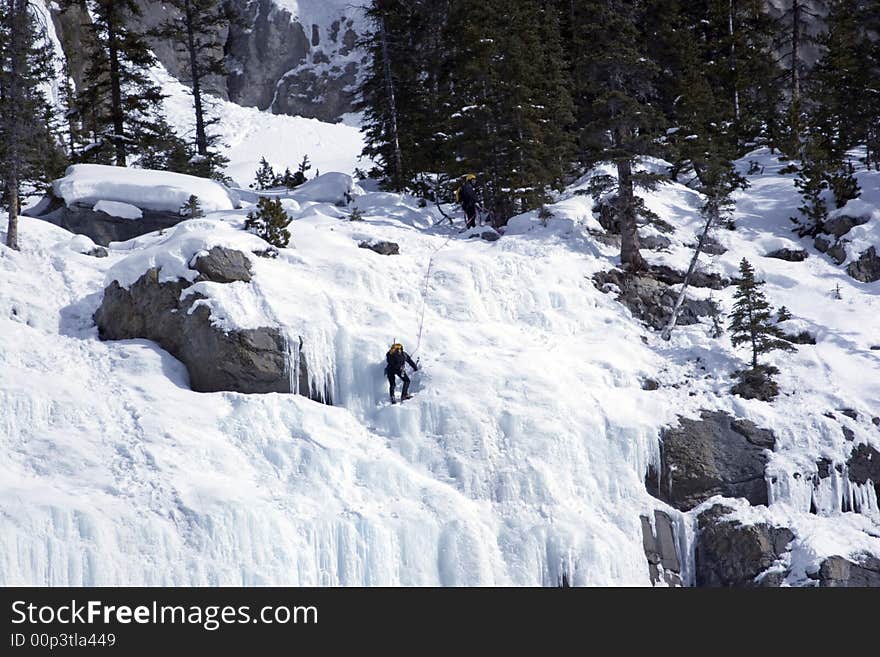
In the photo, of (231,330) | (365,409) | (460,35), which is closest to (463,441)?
(365,409)

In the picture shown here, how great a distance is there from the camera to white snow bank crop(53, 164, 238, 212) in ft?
70.6

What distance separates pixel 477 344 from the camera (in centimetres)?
1811

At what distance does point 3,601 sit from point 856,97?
26.1 meters

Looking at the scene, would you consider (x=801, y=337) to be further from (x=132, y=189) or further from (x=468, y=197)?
(x=132, y=189)


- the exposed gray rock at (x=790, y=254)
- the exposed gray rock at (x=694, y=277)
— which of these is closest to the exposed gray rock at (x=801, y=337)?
the exposed gray rock at (x=694, y=277)

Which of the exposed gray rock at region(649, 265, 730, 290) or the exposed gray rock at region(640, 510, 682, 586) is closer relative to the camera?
the exposed gray rock at region(640, 510, 682, 586)

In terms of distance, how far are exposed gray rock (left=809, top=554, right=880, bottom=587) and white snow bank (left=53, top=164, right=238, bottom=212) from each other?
1613 cm

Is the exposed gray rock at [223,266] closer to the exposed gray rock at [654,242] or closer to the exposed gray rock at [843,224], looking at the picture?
the exposed gray rock at [654,242]

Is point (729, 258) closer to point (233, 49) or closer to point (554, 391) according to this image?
point (554, 391)

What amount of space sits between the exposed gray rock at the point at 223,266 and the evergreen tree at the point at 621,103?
366 inches

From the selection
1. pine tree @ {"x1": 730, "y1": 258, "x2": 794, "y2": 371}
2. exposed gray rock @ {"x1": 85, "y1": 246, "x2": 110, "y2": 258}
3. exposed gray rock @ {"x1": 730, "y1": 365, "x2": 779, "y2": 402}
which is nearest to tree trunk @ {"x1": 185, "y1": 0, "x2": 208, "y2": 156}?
exposed gray rock @ {"x1": 85, "y1": 246, "x2": 110, "y2": 258}

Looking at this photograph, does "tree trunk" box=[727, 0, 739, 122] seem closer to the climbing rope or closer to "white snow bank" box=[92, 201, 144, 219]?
the climbing rope

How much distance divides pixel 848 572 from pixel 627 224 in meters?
9.78

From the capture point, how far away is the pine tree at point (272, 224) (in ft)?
62.1
